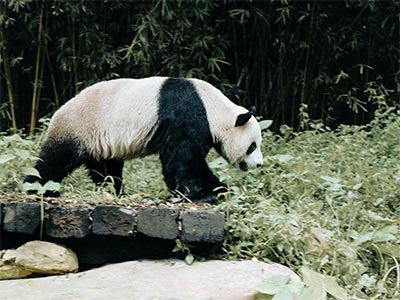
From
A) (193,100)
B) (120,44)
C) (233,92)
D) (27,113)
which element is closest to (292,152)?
(233,92)

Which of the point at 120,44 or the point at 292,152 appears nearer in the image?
the point at 292,152

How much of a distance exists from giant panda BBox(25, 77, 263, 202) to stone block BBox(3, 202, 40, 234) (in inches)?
24.3

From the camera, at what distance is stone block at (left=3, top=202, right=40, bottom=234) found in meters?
3.36

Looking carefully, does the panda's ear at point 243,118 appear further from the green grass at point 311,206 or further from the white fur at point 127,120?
the green grass at point 311,206

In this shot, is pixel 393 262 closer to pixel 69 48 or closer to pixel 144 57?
Answer: pixel 144 57

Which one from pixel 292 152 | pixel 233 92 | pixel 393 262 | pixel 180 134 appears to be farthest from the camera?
pixel 292 152

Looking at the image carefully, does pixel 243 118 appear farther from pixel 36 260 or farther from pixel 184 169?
pixel 36 260

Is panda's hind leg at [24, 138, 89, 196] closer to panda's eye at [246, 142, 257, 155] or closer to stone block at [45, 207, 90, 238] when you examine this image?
stone block at [45, 207, 90, 238]

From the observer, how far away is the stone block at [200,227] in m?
3.31

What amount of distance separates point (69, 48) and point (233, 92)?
247 cm

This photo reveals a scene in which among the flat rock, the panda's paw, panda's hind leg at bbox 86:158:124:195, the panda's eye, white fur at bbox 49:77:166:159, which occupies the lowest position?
the flat rock

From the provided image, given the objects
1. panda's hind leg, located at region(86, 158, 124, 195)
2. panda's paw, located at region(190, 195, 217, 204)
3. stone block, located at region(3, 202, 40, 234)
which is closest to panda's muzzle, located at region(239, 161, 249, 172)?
panda's paw, located at region(190, 195, 217, 204)

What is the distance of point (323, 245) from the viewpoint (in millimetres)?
3492

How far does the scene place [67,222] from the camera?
3.36 meters
